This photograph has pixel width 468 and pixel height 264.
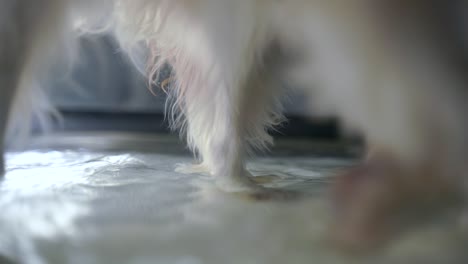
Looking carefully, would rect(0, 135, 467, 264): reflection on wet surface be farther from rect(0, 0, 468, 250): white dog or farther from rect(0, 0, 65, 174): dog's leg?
rect(0, 0, 65, 174): dog's leg

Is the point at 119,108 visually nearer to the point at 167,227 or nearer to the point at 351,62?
the point at 167,227

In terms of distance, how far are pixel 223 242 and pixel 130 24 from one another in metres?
0.42

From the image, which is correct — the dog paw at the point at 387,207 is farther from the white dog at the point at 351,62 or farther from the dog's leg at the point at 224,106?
the dog's leg at the point at 224,106

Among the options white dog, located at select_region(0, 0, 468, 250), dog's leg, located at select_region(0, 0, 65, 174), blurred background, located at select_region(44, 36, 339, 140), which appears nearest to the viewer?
white dog, located at select_region(0, 0, 468, 250)

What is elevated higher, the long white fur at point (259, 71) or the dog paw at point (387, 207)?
the long white fur at point (259, 71)

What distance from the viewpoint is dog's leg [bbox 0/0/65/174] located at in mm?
607

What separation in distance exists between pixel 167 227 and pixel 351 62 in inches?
8.5

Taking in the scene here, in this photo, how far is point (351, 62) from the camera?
1.45 ft

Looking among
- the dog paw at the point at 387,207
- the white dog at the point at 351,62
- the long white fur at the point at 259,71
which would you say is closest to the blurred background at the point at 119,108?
the long white fur at the point at 259,71

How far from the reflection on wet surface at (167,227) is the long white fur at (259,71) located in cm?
7

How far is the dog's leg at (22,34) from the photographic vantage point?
1.99 feet

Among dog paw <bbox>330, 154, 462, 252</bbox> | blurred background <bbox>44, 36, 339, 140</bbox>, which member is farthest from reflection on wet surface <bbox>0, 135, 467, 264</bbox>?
blurred background <bbox>44, 36, 339, 140</bbox>

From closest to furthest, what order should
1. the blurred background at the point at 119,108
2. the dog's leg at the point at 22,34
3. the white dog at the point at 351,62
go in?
the white dog at the point at 351,62 → the dog's leg at the point at 22,34 → the blurred background at the point at 119,108

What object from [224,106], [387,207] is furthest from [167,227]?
[224,106]
